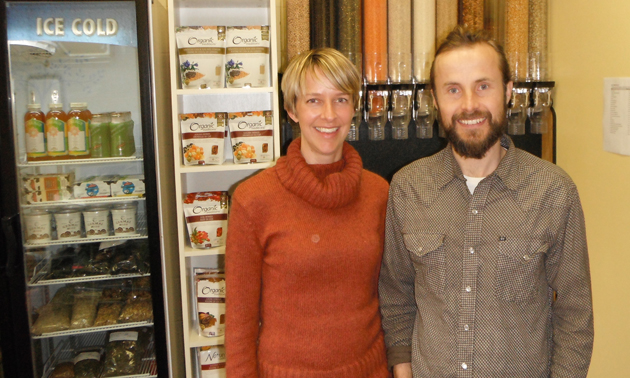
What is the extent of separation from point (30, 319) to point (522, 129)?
7.64 ft

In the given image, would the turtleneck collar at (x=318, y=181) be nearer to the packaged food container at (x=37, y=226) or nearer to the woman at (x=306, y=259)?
the woman at (x=306, y=259)

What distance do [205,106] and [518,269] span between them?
1.77 meters

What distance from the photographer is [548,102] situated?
227 centimetres

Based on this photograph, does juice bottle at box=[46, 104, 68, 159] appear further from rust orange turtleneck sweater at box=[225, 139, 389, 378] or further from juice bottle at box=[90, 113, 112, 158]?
rust orange turtleneck sweater at box=[225, 139, 389, 378]

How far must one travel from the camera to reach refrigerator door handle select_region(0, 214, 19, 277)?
2105 millimetres

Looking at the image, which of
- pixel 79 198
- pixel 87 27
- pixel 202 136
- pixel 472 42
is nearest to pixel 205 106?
pixel 202 136

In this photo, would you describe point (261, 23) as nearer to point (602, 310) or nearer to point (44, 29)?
point (44, 29)

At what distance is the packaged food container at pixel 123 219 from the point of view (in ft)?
7.84

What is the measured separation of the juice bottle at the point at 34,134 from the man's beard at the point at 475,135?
6.03ft

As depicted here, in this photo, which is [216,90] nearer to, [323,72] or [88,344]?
[323,72]

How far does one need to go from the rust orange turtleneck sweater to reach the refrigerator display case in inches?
37.7

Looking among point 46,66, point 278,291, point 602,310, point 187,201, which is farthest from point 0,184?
point 602,310

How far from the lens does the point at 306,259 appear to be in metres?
1.34

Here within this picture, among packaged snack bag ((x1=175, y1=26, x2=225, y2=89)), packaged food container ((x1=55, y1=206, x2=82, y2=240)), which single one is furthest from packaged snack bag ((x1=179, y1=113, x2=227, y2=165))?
packaged food container ((x1=55, y1=206, x2=82, y2=240))
